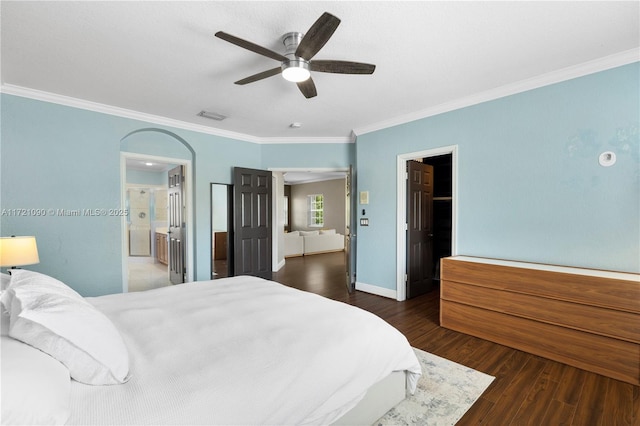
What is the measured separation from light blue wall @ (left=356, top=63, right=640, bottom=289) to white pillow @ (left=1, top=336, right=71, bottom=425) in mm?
3581

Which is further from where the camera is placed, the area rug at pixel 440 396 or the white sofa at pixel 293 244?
the white sofa at pixel 293 244

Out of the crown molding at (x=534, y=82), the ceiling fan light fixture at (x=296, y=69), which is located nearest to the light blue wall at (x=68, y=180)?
the ceiling fan light fixture at (x=296, y=69)

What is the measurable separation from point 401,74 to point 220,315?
8.57ft

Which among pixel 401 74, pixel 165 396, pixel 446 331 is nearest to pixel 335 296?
pixel 446 331

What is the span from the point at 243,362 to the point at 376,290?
350 cm

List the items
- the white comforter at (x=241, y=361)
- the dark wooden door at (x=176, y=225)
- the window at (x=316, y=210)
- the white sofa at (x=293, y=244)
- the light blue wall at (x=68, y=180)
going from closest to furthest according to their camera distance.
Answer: the white comforter at (x=241, y=361), the light blue wall at (x=68, y=180), the dark wooden door at (x=176, y=225), the white sofa at (x=293, y=244), the window at (x=316, y=210)

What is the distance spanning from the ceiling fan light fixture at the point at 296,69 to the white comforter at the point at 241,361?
167 centimetres

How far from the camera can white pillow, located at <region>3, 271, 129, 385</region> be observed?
3.46 ft

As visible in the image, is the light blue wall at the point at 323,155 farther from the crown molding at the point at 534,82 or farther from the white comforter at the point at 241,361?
the white comforter at the point at 241,361

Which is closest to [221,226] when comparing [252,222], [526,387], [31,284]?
[252,222]

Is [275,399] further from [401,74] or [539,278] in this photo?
[401,74]

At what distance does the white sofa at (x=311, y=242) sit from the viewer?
816 centimetres

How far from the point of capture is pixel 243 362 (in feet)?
4.11

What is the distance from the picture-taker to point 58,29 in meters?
2.09
